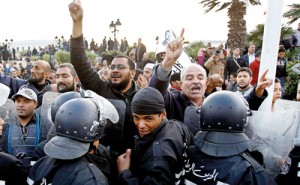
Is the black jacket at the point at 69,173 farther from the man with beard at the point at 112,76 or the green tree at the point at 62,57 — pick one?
the green tree at the point at 62,57

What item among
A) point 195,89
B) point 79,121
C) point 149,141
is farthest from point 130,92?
point 79,121

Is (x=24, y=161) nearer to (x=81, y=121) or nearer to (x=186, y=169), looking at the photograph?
(x=81, y=121)

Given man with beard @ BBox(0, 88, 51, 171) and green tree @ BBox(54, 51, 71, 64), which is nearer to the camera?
man with beard @ BBox(0, 88, 51, 171)

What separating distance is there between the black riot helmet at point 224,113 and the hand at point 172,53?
799 millimetres

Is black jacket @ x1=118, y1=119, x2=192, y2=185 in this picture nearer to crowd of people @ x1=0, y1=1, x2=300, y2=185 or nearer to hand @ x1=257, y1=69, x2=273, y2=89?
crowd of people @ x1=0, y1=1, x2=300, y2=185

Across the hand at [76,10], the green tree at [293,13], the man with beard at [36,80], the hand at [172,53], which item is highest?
the green tree at [293,13]

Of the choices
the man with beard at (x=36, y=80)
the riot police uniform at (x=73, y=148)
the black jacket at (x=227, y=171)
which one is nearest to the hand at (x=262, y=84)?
the black jacket at (x=227, y=171)

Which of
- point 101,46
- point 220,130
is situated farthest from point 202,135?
point 101,46

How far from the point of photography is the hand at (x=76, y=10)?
146 inches

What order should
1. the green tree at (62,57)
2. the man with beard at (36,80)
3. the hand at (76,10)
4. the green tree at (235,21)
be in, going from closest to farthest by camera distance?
the hand at (76,10) → the man with beard at (36,80) → the green tree at (235,21) → the green tree at (62,57)

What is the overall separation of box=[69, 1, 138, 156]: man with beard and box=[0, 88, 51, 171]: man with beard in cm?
66

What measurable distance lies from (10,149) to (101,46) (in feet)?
77.6

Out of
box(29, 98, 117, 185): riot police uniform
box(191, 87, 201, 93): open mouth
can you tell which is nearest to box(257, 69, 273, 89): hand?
box(191, 87, 201, 93): open mouth

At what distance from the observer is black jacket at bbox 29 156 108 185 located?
2.29 metres
